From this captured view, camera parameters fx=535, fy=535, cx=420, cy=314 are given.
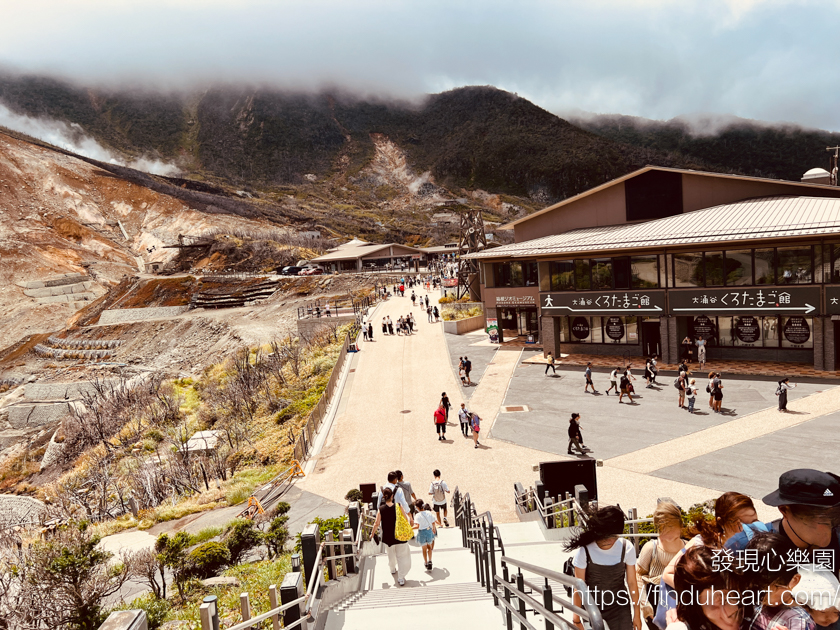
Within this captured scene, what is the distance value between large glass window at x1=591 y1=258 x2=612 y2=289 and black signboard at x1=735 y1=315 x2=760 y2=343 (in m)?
6.44

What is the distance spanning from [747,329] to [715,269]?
3.41 m

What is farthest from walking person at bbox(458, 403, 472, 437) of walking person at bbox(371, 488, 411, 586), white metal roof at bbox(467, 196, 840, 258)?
white metal roof at bbox(467, 196, 840, 258)

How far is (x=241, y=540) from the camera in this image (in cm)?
1222

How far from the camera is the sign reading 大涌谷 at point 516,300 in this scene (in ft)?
117

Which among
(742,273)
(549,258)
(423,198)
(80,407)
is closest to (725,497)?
(742,273)

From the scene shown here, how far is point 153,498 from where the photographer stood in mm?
20422

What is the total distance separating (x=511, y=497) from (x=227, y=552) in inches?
282

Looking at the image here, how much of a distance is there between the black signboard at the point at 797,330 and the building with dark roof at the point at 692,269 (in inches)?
1.6

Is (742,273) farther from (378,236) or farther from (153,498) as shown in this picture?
(378,236)

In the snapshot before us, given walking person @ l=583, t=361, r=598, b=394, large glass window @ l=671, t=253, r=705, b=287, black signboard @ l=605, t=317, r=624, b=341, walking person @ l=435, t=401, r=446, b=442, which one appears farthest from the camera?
black signboard @ l=605, t=317, r=624, b=341

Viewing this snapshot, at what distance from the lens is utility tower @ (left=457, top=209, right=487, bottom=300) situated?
147 feet

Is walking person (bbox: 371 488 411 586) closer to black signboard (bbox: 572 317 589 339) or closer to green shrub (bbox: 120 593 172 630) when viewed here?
green shrub (bbox: 120 593 172 630)

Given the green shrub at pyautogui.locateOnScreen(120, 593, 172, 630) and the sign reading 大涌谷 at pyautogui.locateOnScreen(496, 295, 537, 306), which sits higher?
the sign reading 大涌谷 at pyautogui.locateOnScreen(496, 295, 537, 306)

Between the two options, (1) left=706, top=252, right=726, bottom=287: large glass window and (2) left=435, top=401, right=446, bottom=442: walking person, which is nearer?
(2) left=435, top=401, right=446, bottom=442: walking person
